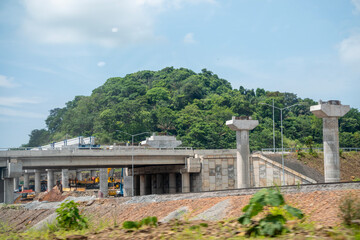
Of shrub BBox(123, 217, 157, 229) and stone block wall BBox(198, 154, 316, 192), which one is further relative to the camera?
stone block wall BBox(198, 154, 316, 192)

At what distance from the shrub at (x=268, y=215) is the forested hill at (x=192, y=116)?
101 metres

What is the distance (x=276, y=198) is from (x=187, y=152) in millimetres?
59869

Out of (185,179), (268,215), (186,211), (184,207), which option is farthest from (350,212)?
(185,179)

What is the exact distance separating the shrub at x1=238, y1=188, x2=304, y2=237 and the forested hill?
10126 cm

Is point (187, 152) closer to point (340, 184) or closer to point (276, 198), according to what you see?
point (340, 184)

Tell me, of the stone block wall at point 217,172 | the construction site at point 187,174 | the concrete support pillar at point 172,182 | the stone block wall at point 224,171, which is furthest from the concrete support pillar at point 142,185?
the stone block wall at point 217,172

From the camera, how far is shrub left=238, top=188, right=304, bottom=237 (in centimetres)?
757

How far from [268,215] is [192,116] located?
131216mm

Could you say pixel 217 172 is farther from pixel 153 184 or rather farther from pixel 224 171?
pixel 153 184

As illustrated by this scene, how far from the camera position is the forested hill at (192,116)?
12144 cm

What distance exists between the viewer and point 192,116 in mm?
139125

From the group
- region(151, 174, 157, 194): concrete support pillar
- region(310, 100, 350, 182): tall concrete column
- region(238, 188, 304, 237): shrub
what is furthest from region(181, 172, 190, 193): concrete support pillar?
region(238, 188, 304, 237): shrub

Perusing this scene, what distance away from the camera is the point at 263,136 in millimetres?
119375

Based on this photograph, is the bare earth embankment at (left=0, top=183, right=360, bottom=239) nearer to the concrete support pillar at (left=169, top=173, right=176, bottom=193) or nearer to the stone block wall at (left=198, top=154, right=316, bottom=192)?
the stone block wall at (left=198, top=154, right=316, bottom=192)
